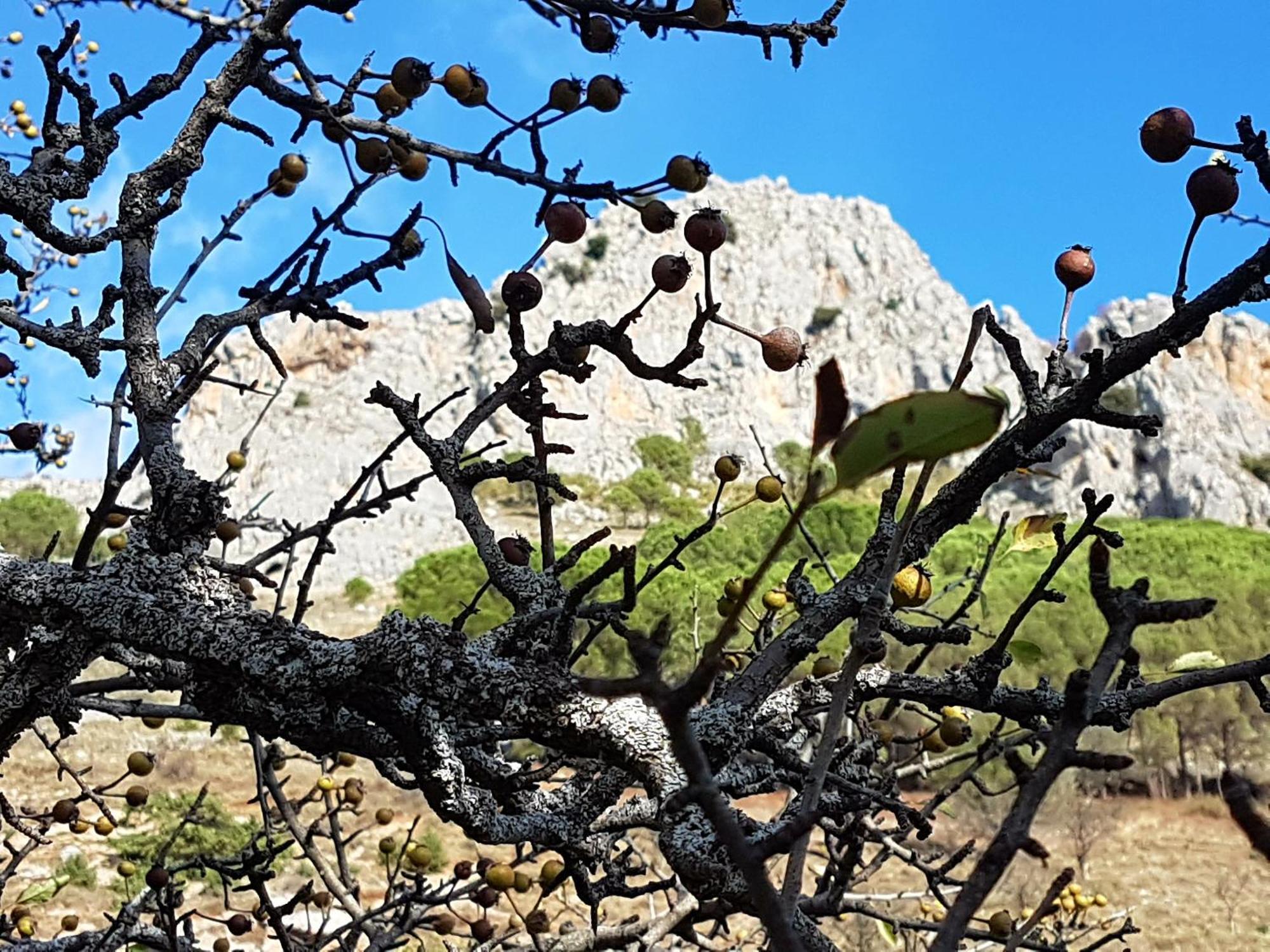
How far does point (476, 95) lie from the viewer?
71.4 inches

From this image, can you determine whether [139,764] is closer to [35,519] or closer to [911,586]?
[911,586]

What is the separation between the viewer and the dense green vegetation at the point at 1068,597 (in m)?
14.6

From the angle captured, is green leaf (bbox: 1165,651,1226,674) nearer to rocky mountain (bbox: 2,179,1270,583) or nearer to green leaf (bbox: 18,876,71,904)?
green leaf (bbox: 18,876,71,904)

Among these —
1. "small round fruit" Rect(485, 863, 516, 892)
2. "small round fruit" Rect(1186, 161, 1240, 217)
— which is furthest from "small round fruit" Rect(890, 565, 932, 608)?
"small round fruit" Rect(485, 863, 516, 892)

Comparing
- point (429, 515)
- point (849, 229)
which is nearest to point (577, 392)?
point (429, 515)

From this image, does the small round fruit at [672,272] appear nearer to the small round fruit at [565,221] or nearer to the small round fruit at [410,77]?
the small round fruit at [565,221]

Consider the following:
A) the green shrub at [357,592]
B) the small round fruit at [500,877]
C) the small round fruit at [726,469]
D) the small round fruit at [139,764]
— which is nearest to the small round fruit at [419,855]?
the small round fruit at [500,877]

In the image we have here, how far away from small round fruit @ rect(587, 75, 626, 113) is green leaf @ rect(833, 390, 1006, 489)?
147 cm

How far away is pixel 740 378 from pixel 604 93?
55640mm

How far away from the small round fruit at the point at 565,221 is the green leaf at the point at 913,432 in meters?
1.18

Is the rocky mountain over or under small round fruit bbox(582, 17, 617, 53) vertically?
over

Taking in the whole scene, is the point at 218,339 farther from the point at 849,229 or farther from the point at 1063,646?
the point at 849,229

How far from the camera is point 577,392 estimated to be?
52969mm

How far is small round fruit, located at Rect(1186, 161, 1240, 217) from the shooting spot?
3.95 ft
